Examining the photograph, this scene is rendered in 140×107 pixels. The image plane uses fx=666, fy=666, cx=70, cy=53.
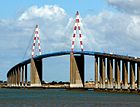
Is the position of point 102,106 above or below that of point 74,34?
below

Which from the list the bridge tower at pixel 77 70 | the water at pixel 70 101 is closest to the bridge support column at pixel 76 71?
the bridge tower at pixel 77 70

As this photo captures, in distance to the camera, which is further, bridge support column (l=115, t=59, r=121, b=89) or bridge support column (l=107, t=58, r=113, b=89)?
bridge support column (l=107, t=58, r=113, b=89)

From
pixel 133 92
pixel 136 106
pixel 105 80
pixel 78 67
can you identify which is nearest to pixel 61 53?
pixel 78 67

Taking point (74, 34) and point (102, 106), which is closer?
point (102, 106)

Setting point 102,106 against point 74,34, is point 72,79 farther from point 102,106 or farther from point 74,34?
point 102,106

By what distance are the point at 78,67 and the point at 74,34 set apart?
14637 mm

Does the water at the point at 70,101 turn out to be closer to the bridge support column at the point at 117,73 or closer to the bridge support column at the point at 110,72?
the bridge support column at the point at 117,73

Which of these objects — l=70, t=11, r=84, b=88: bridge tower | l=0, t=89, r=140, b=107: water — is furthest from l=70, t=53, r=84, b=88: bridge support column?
l=0, t=89, r=140, b=107: water

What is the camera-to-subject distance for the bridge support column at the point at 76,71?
18412cm

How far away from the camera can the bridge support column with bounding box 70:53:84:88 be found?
184125 millimetres

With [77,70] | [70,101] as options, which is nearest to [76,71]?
[77,70]

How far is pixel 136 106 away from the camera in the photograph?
7788 centimetres

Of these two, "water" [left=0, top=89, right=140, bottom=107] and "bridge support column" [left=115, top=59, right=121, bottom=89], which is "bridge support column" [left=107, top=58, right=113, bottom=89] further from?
"water" [left=0, top=89, right=140, bottom=107]

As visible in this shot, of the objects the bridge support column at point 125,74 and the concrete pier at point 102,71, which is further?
the concrete pier at point 102,71
